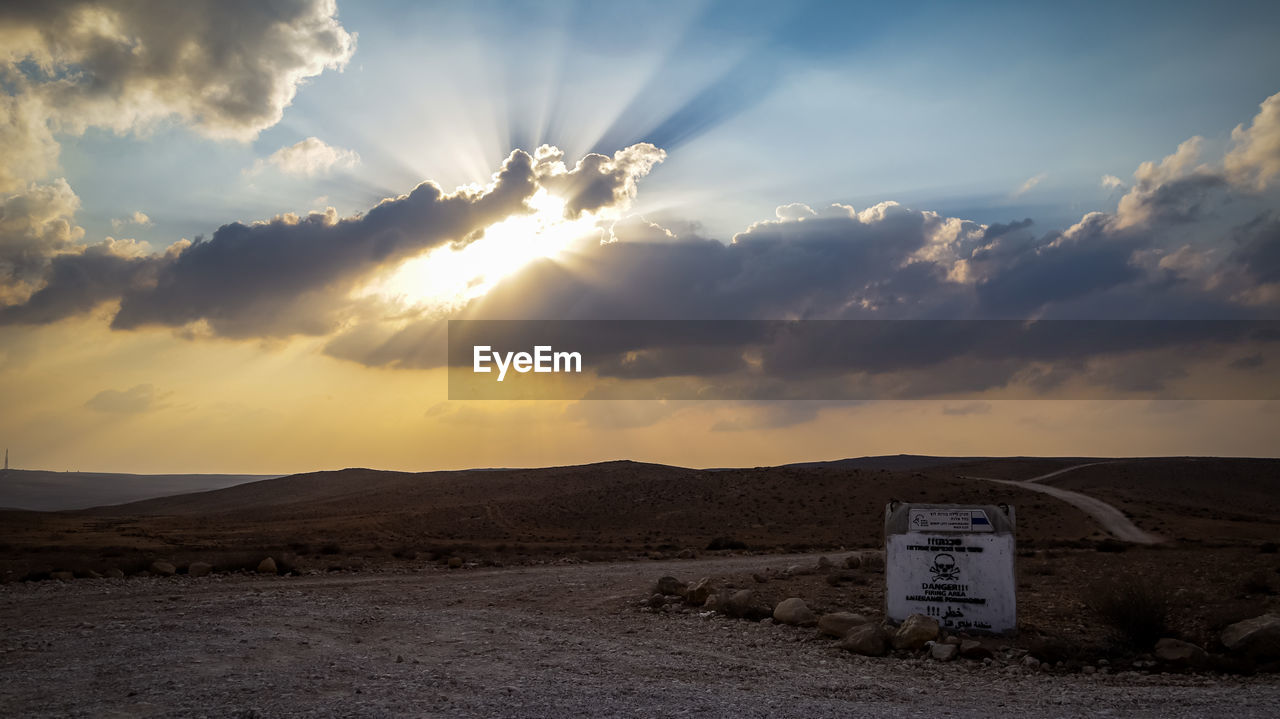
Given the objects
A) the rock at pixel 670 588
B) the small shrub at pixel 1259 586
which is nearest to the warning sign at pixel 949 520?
the rock at pixel 670 588

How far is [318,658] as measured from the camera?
38.9 feet

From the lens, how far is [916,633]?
13.0 meters

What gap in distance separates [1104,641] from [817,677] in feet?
17.4

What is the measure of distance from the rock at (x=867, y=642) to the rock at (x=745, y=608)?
285 centimetres

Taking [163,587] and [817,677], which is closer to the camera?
[817,677]

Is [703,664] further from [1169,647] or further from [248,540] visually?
[248,540]

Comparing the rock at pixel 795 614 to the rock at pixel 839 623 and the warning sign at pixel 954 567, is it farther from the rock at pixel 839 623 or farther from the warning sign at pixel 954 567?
the warning sign at pixel 954 567

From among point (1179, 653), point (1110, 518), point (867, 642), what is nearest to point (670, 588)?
point (867, 642)

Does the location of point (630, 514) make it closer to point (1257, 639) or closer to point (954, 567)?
point (954, 567)

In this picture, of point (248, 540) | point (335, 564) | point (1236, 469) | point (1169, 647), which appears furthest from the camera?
point (1236, 469)

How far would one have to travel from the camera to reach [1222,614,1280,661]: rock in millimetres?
11914

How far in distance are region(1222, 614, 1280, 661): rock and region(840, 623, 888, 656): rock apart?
482 centimetres

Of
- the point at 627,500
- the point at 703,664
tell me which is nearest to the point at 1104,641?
the point at 703,664

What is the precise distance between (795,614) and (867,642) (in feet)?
7.97
